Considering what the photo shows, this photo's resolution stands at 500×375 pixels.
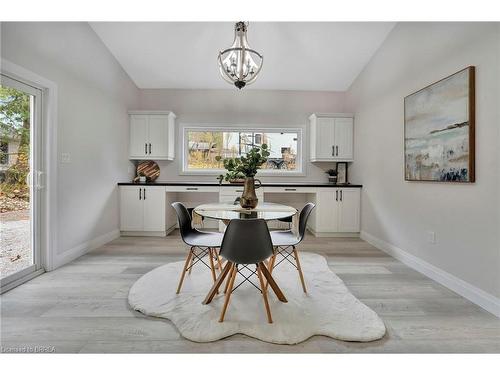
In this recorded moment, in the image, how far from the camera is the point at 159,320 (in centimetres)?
180

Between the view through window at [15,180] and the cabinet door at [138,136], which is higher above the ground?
the cabinet door at [138,136]

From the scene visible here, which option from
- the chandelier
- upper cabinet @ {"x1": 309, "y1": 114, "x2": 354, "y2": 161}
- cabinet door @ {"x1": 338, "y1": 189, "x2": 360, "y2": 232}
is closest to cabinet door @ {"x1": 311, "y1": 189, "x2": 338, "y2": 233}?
cabinet door @ {"x1": 338, "y1": 189, "x2": 360, "y2": 232}

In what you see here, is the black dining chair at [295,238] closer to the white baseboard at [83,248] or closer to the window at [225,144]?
the white baseboard at [83,248]

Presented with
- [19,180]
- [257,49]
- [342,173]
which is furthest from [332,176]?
[19,180]

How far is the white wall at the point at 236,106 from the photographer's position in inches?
189

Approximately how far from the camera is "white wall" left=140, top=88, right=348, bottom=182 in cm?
479

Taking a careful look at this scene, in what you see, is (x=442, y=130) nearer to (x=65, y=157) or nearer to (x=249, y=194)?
(x=249, y=194)

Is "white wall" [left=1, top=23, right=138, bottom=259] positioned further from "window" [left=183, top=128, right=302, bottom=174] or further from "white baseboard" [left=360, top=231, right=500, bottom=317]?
"white baseboard" [left=360, top=231, right=500, bottom=317]

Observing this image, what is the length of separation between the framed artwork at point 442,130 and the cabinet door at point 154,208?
138 inches

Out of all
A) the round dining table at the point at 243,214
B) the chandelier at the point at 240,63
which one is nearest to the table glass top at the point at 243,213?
the round dining table at the point at 243,214

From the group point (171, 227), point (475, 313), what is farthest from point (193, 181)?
point (475, 313)

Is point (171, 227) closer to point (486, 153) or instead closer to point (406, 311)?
point (406, 311)

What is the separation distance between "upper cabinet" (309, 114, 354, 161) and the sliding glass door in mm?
3856

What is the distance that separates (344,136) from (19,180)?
4466mm
